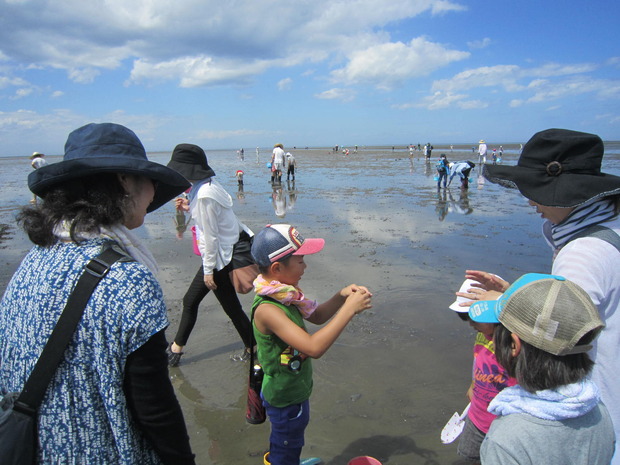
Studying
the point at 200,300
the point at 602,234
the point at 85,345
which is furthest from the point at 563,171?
the point at 200,300

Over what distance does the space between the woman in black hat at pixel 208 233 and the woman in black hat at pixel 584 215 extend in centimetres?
272

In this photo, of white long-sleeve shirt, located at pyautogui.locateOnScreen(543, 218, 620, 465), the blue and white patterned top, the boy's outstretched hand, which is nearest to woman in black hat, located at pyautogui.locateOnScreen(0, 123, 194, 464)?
the blue and white patterned top

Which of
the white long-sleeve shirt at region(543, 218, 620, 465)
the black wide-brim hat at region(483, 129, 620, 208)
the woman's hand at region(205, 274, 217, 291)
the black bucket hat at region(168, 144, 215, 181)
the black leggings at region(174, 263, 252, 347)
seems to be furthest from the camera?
the black leggings at region(174, 263, 252, 347)

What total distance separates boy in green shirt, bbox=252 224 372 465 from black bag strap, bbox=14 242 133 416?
3.76 feet

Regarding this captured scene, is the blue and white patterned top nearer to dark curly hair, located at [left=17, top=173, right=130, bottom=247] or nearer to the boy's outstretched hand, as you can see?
dark curly hair, located at [left=17, top=173, right=130, bottom=247]

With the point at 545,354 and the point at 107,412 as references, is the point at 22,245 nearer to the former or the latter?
the point at 107,412

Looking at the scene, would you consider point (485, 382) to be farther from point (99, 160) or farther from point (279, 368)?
point (99, 160)

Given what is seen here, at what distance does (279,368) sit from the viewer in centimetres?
232

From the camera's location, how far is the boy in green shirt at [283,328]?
88.3 inches

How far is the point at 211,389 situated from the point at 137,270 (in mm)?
3070

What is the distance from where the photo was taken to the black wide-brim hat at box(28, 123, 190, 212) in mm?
1302

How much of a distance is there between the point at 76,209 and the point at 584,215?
7.12 feet

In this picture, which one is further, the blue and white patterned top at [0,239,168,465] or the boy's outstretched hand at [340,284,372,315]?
the boy's outstretched hand at [340,284,372,315]

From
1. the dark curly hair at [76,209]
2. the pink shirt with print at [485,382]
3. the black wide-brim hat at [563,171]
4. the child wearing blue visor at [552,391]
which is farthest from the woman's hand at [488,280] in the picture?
the dark curly hair at [76,209]
